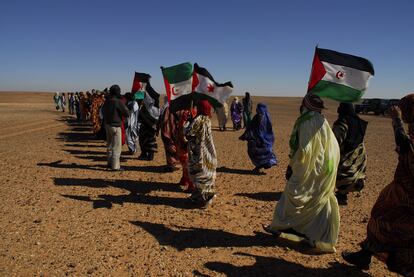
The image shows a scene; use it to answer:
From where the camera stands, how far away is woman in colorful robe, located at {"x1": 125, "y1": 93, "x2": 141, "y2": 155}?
37.9 feet

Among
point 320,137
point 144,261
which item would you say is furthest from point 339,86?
point 144,261

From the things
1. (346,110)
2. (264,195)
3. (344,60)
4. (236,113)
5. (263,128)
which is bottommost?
(264,195)

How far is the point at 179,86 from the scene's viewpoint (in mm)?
7145

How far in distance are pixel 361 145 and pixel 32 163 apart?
8410 millimetres

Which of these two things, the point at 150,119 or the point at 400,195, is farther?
the point at 150,119

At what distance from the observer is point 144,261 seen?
462 centimetres

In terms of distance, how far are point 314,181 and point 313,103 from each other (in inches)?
39.6

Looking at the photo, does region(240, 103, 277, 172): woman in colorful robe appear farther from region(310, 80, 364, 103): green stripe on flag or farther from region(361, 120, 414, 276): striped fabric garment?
region(361, 120, 414, 276): striped fabric garment

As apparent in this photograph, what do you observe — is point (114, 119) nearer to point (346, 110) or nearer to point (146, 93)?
point (146, 93)

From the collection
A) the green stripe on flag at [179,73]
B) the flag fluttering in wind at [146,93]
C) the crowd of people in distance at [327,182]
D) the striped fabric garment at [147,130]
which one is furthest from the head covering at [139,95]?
the green stripe on flag at [179,73]

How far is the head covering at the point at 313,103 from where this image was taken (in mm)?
4746

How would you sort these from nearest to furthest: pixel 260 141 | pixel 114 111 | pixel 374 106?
pixel 114 111, pixel 260 141, pixel 374 106

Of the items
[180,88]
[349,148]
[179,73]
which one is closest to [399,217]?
[349,148]

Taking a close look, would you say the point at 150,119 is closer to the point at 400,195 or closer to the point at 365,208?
the point at 365,208
